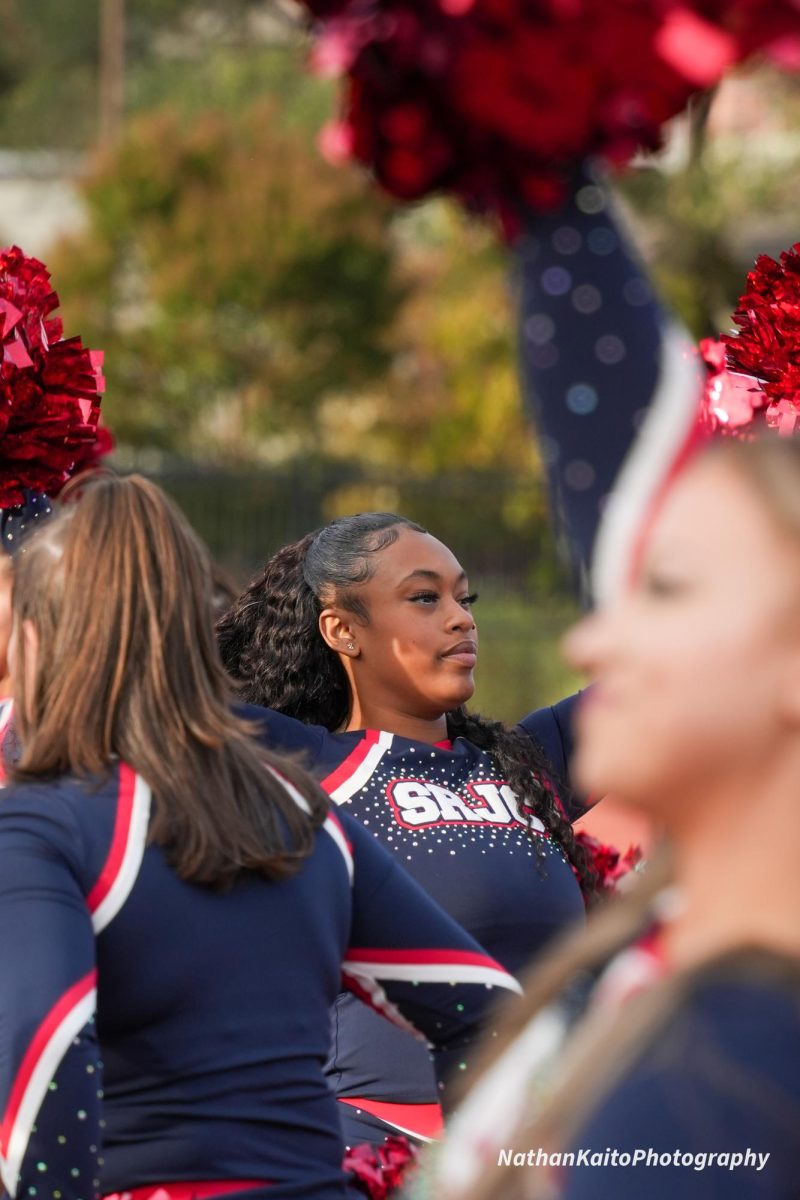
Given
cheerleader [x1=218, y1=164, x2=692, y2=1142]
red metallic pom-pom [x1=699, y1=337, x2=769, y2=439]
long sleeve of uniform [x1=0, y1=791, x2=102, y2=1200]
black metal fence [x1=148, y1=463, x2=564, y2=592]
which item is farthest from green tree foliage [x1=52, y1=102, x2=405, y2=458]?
long sleeve of uniform [x1=0, y1=791, x2=102, y2=1200]

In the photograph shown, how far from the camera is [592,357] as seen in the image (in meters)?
1.28

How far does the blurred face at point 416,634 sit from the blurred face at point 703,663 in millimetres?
2118

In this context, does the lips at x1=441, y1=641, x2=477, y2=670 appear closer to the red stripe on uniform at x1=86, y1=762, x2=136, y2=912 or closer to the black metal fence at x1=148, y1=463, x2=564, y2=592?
the red stripe on uniform at x1=86, y1=762, x2=136, y2=912

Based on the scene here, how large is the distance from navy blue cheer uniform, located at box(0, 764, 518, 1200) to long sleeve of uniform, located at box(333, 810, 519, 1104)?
0.04 meters

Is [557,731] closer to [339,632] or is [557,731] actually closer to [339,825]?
[339,632]

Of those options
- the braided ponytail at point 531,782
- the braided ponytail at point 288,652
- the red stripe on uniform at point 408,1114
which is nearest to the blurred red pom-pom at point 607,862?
the braided ponytail at point 531,782

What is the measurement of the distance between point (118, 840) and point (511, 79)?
3.30 feet

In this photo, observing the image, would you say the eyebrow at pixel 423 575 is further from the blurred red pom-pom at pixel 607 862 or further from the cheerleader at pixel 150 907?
the cheerleader at pixel 150 907

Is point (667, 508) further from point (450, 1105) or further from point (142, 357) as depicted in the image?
point (142, 357)

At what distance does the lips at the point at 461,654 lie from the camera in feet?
10.9

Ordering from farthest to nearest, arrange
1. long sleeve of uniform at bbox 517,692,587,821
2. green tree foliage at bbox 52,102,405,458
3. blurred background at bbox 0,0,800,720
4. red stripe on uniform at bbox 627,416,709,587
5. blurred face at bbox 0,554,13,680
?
green tree foliage at bbox 52,102,405,458
blurred background at bbox 0,0,800,720
long sleeve of uniform at bbox 517,692,587,821
blurred face at bbox 0,554,13,680
red stripe on uniform at bbox 627,416,709,587

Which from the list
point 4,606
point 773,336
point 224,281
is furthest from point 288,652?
point 224,281

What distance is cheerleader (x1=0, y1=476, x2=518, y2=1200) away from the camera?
5.98 ft

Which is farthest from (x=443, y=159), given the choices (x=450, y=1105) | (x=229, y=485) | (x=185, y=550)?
(x=229, y=485)
